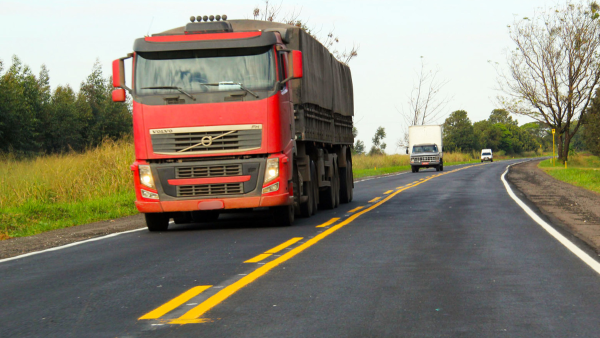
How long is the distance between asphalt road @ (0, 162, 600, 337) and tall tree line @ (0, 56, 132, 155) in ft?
120

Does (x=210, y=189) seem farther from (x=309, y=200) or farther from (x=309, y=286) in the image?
(x=309, y=286)

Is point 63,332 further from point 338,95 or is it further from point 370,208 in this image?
point 338,95

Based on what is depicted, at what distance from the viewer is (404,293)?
6.29 meters

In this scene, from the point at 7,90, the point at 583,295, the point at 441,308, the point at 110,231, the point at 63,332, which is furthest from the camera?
the point at 7,90

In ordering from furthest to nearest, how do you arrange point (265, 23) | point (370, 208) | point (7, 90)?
point (7, 90) → point (370, 208) → point (265, 23)

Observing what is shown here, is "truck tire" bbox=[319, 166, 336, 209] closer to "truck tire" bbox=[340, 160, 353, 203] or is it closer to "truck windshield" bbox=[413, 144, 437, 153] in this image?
"truck tire" bbox=[340, 160, 353, 203]

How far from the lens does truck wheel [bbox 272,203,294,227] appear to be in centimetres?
1241

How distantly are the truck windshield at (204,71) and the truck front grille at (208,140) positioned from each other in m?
0.71

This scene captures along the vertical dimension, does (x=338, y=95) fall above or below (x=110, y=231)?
above

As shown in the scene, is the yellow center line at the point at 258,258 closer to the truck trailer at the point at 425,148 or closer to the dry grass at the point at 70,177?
the dry grass at the point at 70,177

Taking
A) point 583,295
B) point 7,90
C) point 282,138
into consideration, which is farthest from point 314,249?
point 7,90

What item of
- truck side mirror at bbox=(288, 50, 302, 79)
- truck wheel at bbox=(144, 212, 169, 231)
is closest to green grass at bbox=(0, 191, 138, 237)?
truck wheel at bbox=(144, 212, 169, 231)

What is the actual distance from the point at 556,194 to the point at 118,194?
497 inches

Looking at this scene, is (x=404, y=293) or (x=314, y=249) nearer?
(x=404, y=293)
